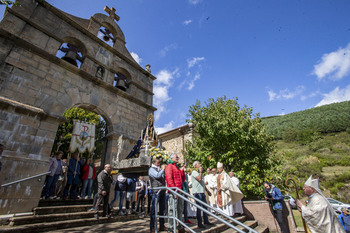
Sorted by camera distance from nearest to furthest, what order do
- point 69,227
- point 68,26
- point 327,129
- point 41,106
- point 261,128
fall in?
point 69,227, point 41,106, point 68,26, point 261,128, point 327,129

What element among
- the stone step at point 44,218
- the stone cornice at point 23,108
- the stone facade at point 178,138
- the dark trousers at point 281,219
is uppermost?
the stone facade at point 178,138

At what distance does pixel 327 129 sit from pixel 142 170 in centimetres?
6203

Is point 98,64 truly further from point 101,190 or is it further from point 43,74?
point 101,190

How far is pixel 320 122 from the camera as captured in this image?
5059 centimetres

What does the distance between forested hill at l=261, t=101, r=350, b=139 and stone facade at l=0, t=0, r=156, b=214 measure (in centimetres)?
5189

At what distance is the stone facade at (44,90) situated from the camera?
537 cm

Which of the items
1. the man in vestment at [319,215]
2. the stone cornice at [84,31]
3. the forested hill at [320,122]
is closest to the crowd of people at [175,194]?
the man in vestment at [319,215]

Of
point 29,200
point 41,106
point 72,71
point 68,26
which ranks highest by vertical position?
point 68,26

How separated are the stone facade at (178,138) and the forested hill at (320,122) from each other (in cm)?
4434

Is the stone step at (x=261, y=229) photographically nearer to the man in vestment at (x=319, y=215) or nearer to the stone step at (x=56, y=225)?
the man in vestment at (x=319, y=215)

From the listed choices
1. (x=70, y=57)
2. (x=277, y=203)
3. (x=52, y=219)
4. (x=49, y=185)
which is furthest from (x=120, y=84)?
(x=277, y=203)

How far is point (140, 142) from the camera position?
6.52 meters

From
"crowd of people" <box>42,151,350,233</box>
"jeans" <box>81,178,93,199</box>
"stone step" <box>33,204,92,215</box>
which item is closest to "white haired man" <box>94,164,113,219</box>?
"crowd of people" <box>42,151,350,233</box>

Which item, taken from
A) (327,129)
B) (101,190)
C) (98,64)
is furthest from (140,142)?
(327,129)
